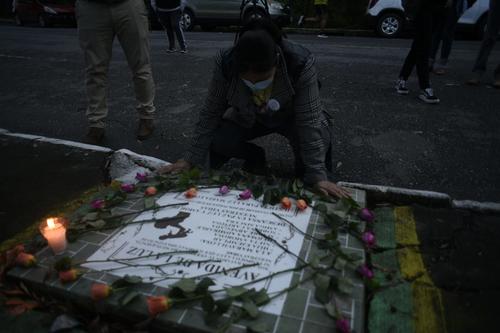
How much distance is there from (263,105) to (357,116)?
6.68 feet

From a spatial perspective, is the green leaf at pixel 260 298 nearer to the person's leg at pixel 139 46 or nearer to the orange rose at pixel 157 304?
the orange rose at pixel 157 304

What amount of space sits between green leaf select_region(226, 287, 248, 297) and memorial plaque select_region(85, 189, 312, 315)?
0.05 meters

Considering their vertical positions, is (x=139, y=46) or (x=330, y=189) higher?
(x=139, y=46)

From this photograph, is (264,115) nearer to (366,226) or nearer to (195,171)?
(195,171)

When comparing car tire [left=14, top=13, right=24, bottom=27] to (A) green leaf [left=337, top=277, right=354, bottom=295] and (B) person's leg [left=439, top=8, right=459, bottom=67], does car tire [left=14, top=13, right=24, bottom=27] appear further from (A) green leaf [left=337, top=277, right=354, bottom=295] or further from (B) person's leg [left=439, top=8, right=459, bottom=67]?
(A) green leaf [left=337, top=277, right=354, bottom=295]

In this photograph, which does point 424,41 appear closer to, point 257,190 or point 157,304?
point 257,190

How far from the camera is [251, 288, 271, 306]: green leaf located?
1394mm

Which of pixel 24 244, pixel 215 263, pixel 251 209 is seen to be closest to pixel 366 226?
pixel 251 209

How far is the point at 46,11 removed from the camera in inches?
643

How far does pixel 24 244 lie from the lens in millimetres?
1844

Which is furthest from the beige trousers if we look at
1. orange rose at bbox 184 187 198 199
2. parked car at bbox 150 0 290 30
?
parked car at bbox 150 0 290 30

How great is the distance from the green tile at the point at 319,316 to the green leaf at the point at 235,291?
0.86ft

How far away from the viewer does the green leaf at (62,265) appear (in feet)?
5.05

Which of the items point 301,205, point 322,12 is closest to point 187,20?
point 322,12
